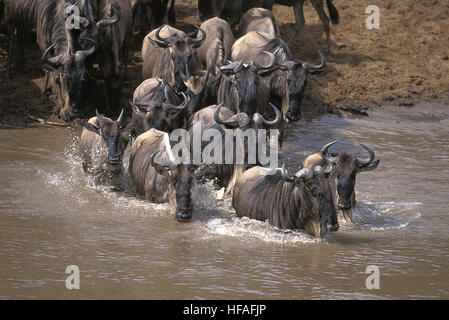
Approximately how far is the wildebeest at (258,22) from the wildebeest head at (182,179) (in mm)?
5293

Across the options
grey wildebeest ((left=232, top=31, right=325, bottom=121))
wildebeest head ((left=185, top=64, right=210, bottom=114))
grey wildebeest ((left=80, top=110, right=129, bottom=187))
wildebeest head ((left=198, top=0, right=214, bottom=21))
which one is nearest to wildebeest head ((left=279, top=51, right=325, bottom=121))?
grey wildebeest ((left=232, top=31, right=325, bottom=121))

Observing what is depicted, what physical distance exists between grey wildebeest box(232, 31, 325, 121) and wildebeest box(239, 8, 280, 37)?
1.02 meters

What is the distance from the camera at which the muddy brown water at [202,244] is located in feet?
26.6

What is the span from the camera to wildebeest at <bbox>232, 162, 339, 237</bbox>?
9250 mm

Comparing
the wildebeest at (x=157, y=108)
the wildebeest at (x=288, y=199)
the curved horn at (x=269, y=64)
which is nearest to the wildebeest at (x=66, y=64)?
the wildebeest at (x=157, y=108)

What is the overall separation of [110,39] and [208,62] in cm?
168

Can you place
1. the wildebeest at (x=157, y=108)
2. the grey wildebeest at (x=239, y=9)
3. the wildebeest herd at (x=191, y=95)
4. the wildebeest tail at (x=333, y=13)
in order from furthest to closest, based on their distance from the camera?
1. the wildebeest tail at (x=333, y=13)
2. the grey wildebeest at (x=239, y=9)
3. the wildebeest at (x=157, y=108)
4. the wildebeest herd at (x=191, y=95)

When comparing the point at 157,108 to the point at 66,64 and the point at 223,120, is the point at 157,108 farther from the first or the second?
the point at 66,64

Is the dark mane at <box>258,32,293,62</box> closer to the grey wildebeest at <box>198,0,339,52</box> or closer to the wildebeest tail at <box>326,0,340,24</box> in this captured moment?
the grey wildebeest at <box>198,0,339,52</box>

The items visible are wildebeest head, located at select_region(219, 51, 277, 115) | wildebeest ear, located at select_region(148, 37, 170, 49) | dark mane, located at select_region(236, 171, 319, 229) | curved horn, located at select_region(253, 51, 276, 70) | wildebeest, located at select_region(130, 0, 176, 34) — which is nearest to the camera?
dark mane, located at select_region(236, 171, 319, 229)

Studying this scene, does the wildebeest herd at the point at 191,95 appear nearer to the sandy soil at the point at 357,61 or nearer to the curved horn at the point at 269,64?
the curved horn at the point at 269,64

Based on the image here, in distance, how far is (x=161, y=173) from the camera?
398 inches
